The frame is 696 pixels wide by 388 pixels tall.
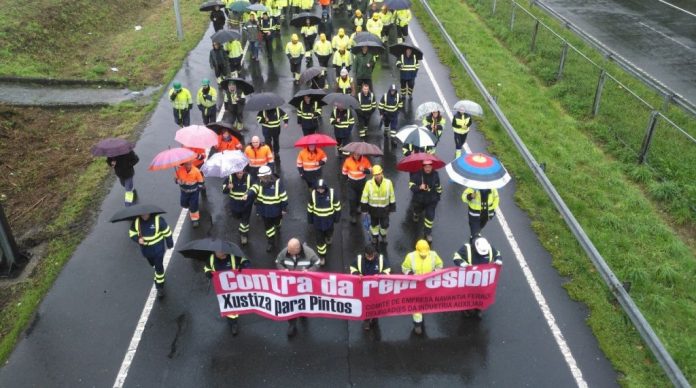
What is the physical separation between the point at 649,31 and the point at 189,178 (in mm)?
21813

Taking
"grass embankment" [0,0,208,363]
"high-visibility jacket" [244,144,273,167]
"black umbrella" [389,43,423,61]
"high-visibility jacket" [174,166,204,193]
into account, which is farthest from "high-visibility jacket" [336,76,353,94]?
"grass embankment" [0,0,208,363]

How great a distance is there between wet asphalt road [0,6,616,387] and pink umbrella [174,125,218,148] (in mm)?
1913

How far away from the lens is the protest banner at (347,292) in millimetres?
8445

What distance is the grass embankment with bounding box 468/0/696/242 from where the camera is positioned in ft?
42.3

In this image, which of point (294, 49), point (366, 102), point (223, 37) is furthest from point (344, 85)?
point (223, 37)

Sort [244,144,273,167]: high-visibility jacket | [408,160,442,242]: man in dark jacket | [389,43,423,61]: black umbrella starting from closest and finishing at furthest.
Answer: [408,160,442,242]: man in dark jacket < [244,144,273,167]: high-visibility jacket < [389,43,423,61]: black umbrella

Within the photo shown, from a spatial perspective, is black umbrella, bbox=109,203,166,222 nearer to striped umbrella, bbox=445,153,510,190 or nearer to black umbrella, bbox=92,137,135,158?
black umbrella, bbox=92,137,135,158

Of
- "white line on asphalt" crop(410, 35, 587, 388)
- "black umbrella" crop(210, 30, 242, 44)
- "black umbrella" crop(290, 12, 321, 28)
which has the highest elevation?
"black umbrella" crop(210, 30, 242, 44)

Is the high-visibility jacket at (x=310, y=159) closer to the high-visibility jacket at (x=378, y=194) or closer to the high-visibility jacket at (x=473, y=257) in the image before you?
the high-visibility jacket at (x=378, y=194)

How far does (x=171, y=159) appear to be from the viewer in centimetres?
1054

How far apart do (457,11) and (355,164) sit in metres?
18.7

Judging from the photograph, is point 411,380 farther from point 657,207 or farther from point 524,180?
point 657,207

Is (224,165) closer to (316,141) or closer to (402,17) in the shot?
(316,141)

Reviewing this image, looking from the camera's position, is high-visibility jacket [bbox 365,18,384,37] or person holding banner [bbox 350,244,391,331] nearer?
person holding banner [bbox 350,244,391,331]
